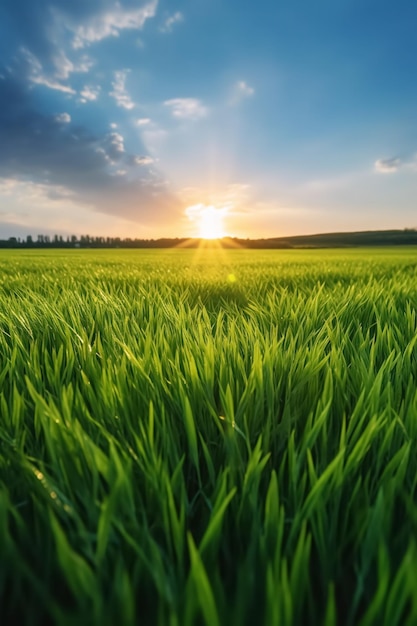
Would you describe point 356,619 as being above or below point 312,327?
below

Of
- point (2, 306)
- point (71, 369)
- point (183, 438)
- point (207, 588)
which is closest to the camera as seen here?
point (207, 588)

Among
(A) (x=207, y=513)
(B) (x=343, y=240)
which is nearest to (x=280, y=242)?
(B) (x=343, y=240)

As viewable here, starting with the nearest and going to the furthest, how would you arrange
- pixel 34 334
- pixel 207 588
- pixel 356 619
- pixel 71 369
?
pixel 207 588
pixel 356 619
pixel 71 369
pixel 34 334

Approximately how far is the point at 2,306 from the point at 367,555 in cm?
166

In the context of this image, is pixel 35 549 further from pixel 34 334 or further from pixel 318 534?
pixel 34 334

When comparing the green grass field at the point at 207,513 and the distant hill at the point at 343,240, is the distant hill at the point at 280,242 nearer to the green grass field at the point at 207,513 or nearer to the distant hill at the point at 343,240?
the distant hill at the point at 343,240

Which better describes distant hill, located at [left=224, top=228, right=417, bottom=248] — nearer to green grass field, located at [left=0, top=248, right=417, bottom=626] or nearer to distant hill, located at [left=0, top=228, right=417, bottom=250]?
distant hill, located at [left=0, top=228, right=417, bottom=250]

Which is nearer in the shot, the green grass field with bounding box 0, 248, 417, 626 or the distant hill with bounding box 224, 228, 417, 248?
the green grass field with bounding box 0, 248, 417, 626

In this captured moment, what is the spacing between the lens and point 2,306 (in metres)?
1.66

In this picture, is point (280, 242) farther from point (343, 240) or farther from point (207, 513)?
point (207, 513)

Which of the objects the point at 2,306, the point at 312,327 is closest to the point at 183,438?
the point at 312,327

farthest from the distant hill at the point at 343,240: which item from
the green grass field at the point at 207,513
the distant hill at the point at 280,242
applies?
the green grass field at the point at 207,513

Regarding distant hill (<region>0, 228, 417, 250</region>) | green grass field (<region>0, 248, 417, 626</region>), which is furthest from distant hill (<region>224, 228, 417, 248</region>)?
green grass field (<region>0, 248, 417, 626</region>)

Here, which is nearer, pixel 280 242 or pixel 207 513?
pixel 207 513
